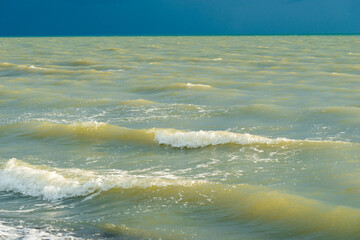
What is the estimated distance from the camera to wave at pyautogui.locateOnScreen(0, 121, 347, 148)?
37.6 feet

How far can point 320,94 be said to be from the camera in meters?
18.8

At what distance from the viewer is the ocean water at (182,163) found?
712 cm

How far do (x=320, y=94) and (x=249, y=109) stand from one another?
4263mm

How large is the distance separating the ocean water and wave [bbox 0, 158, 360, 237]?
18 mm

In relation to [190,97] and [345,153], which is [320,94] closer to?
[190,97]

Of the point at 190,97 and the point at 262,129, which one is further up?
the point at 190,97

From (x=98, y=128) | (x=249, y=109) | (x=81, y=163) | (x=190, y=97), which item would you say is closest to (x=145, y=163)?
(x=81, y=163)

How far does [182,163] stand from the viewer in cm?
1025

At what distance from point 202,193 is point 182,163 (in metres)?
2.12

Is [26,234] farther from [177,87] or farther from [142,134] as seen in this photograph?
[177,87]

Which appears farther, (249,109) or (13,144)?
(249,109)

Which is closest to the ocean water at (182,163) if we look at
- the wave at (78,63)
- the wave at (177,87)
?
the wave at (177,87)

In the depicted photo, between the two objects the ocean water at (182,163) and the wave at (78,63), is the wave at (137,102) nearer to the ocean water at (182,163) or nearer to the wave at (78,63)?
the ocean water at (182,163)

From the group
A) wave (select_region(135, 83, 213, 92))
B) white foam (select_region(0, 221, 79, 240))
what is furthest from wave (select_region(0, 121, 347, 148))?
wave (select_region(135, 83, 213, 92))
